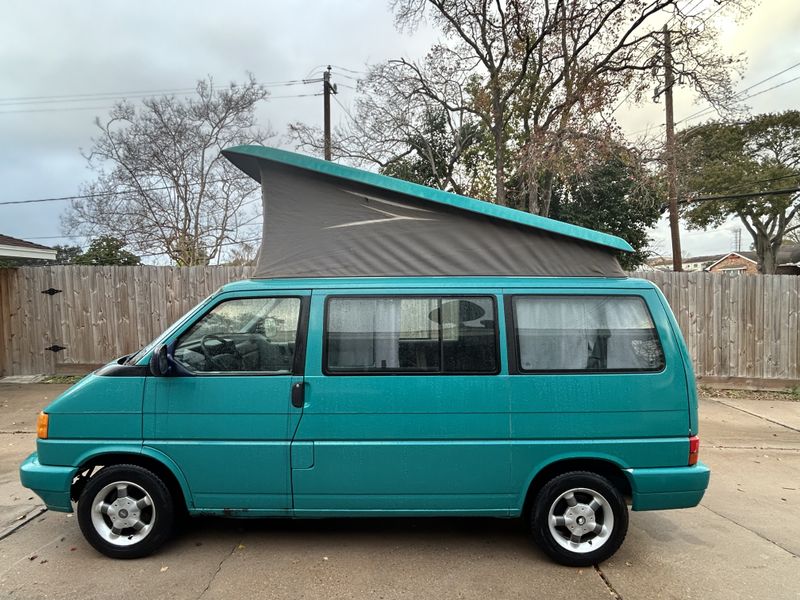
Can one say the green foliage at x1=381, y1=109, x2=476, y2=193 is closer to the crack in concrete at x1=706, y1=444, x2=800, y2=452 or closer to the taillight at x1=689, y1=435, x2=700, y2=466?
the crack in concrete at x1=706, y1=444, x2=800, y2=452

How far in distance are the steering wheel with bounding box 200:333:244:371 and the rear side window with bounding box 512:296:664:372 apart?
6.23 ft

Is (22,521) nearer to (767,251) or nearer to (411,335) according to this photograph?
(411,335)

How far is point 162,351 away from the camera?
318 cm

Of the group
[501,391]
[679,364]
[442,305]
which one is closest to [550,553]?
[501,391]

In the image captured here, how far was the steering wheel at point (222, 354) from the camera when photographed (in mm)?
3312

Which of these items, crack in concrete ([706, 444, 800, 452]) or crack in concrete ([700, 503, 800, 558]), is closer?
crack in concrete ([700, 503, 800, 558])

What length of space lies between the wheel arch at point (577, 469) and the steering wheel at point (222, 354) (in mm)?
2093

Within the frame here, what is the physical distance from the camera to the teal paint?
10.6ft

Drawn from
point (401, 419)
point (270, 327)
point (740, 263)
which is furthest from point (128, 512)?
point (740, 263)

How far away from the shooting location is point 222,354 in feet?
11.0

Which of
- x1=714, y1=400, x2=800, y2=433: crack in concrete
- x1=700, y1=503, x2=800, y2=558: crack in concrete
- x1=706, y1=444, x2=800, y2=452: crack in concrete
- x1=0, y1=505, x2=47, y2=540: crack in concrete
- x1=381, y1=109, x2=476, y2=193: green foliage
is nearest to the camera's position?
x1=700, y1=503, x2=800, y2=558: crack in concrete

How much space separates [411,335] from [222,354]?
1.28 metres

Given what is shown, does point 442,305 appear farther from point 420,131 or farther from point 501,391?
point 420,131

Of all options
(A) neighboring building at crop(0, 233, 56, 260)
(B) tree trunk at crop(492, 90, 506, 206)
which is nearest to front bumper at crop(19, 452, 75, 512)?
(A) neighboring building at crop(0, 233, 56, 260)
